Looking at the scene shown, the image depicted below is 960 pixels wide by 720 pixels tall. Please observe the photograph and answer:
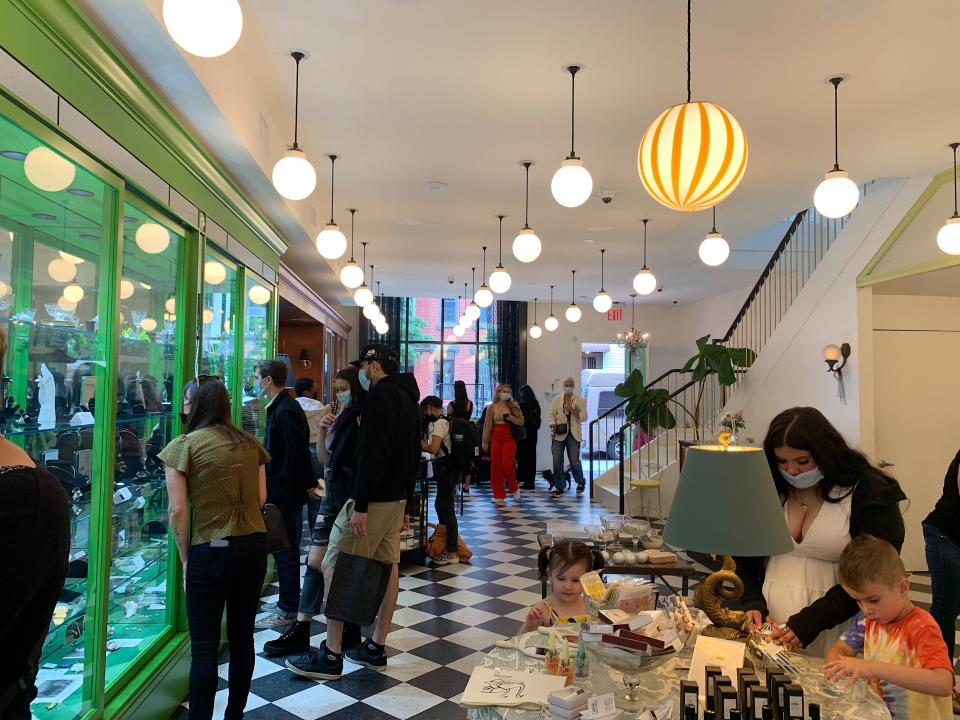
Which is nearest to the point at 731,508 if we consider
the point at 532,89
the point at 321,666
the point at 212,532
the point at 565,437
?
the point at 212,532

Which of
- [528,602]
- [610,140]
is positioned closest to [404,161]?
[610,140]

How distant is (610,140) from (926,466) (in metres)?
4.49

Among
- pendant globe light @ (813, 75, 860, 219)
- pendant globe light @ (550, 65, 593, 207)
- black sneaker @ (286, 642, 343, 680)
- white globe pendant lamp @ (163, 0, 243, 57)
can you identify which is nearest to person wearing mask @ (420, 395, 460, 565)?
black sneaker @ (286, 642, 343, 680)

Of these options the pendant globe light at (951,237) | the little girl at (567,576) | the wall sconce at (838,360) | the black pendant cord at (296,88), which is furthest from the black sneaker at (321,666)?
the wall sconce at (838,360)

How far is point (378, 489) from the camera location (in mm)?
3863

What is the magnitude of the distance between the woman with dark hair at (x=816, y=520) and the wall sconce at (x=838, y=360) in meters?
4.64

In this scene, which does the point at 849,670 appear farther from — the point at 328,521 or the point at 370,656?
the point at 328,521

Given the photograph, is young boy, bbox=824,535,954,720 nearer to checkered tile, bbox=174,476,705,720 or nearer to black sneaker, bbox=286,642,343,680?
checkered tile, bbox=174,476,705,720

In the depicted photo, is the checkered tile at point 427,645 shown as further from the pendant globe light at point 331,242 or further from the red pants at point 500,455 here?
the pendant globe light at point 331,242

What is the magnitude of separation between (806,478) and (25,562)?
239 cm

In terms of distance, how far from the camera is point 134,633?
11.2 feet

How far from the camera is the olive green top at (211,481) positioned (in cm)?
291

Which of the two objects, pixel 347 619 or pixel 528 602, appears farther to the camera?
pixel 528 602

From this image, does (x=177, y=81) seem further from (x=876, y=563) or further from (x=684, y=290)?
(x=684, y=290)
